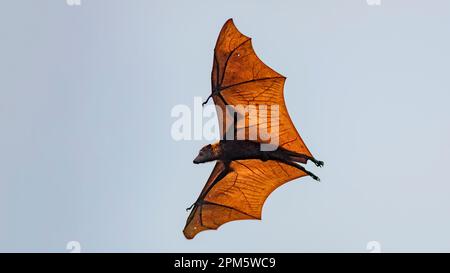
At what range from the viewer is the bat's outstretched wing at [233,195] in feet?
58.6

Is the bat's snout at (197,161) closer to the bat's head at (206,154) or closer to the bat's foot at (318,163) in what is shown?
the bat's head at (206,154)

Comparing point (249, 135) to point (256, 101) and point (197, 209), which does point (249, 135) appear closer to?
point (256, 101)

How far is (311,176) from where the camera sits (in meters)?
17.2

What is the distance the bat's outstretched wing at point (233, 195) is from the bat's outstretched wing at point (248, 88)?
1.01 metres

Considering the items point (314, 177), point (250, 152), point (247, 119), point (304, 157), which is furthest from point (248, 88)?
point (314, 177)

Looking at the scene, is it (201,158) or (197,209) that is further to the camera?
(197,209)

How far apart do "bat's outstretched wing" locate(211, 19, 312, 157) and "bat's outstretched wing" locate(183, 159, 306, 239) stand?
101cm

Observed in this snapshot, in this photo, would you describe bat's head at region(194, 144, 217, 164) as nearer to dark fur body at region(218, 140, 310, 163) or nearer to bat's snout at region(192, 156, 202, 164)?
bat's snout at region(192, 156, 202, 164)

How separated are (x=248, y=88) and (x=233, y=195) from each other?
2.69 meters

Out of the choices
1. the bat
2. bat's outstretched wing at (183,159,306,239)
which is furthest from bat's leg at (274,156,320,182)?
bat's outstretched wing at (183,159,306,239)

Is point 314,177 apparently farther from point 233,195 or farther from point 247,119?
point 233,195

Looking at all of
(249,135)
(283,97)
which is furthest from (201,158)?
(283,97)
